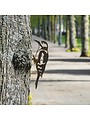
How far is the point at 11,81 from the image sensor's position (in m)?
2.56

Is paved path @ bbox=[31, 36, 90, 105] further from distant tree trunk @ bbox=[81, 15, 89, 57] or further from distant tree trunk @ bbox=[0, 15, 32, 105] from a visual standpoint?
distant tree trunk @ bbox=[81, 15, 89, 57]

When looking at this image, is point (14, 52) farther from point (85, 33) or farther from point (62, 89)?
point (85, 33)

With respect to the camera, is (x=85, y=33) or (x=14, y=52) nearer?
(x=14, y=52)

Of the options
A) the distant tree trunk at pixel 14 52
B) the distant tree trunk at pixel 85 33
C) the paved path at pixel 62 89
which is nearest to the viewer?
the distant tree trunk at pixel 14 52

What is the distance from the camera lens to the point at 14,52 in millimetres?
2512

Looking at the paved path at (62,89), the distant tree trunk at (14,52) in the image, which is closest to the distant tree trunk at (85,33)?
the paved path at (62,89)

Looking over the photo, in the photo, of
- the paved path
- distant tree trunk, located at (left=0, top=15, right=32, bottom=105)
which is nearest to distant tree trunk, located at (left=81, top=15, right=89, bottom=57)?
the paved path

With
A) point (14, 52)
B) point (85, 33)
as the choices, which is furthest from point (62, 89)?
point (85, 33)

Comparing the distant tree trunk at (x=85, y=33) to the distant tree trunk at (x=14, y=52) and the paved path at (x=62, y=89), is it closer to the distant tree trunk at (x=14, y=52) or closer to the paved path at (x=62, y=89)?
A: the paved path at (x=62, y=89)

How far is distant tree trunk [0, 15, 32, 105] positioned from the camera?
2494 mm

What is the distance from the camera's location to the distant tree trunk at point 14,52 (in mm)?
2494
